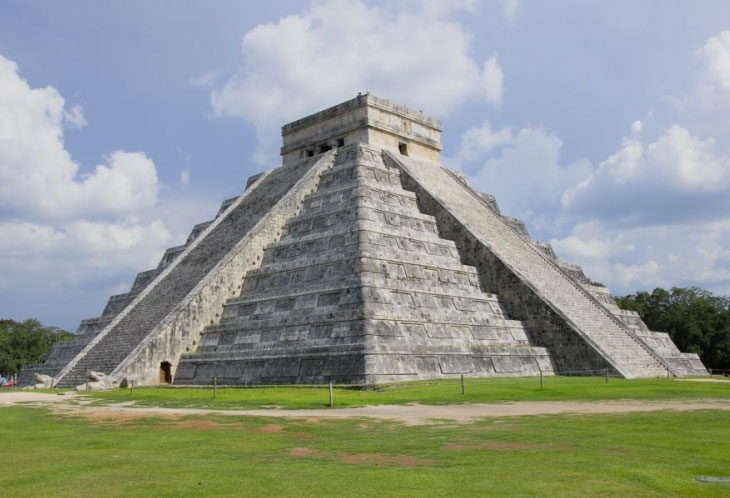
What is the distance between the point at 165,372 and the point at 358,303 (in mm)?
7569

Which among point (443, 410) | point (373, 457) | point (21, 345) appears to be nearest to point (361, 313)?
point (443, 410)

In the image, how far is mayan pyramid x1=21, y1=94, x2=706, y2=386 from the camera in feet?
71.8

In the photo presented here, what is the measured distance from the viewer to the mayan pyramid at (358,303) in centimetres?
2188

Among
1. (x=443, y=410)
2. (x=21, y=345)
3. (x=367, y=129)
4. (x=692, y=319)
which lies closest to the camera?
(x=443, y=410)

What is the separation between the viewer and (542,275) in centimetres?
2830

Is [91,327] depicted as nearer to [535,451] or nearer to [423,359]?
[423,359]

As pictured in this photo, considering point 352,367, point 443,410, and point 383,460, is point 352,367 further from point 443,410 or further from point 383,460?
point 383,460

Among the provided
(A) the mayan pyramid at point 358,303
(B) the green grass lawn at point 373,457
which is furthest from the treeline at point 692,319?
(B) the green grass lawn at point 373,457

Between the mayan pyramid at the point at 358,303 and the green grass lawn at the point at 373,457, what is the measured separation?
875 cm

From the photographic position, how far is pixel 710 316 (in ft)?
134

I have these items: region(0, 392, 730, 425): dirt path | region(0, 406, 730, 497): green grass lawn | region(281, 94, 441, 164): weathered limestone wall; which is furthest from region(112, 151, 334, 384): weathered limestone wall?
region(0, 406, 730, 497): green grass lawn

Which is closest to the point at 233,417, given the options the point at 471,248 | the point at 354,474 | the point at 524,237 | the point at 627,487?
the point at 354,474

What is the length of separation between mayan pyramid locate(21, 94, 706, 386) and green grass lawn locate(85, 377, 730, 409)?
151 cm

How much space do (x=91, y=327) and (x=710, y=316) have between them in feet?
109
